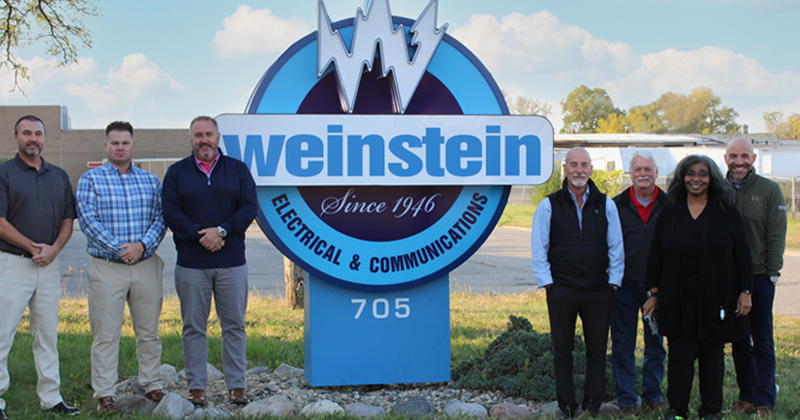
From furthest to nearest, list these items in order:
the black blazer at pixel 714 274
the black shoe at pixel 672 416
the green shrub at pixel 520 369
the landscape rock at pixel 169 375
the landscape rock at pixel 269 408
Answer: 1. the landscape rock at pixel 169 375
2. the green shrub at pixel 520 369
3. the landscape rock at pixel 269 408
4. the black shoe at pixel 672 416
5. the black blazer at pixel 714 274

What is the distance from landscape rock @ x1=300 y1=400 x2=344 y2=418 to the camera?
433cm

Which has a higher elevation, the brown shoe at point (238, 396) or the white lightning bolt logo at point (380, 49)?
the white lightning bolt logo at point (380, 49)

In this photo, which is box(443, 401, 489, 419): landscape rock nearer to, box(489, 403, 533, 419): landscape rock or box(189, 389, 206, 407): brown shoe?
box(489, 403, 533, 419): landscape rock

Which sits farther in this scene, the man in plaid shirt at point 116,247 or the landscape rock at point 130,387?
the landscape rock at point 130,387

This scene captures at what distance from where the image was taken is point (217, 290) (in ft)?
15.1

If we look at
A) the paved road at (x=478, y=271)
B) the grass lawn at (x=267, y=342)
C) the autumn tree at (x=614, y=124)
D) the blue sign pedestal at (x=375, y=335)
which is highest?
the autumn tree at (x=614, y=124)

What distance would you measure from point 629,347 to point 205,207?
9.85 ft

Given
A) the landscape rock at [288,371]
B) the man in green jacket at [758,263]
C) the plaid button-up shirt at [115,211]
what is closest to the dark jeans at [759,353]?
the man in green jacket at [758,263]

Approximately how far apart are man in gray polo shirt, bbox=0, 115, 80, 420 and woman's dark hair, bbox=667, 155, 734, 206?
3.94 metres

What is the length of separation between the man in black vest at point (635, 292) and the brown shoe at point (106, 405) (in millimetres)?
3333

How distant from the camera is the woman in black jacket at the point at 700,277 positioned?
4.07 meters

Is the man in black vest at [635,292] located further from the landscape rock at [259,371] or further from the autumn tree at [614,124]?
the autumn tree at [614,124]

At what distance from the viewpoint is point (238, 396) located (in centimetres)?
470

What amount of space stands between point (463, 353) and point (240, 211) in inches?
108
